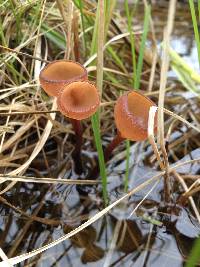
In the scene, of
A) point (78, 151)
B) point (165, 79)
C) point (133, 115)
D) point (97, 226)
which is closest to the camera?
point (165, 79)

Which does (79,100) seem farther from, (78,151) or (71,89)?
(78,151)

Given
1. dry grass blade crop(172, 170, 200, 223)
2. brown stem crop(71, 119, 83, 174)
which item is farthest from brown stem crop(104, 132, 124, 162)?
dry grass blade crop(172, 170, 200, 223)

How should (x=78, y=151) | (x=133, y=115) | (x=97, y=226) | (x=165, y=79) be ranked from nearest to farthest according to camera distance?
(x=165, y=79), (x=133, y=115), (x=97, y=226), (x=78, y=151)

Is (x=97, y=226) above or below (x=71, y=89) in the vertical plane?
below

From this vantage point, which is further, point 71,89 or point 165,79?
point 71,89

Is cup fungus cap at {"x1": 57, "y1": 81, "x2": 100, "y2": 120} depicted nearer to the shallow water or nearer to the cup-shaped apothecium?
the cup-shaped apothecium

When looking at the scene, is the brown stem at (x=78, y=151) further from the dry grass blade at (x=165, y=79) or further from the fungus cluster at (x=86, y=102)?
the dry grass blade at (x=165, y=79)

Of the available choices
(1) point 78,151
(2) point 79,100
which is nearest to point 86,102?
(2) point 79,100
